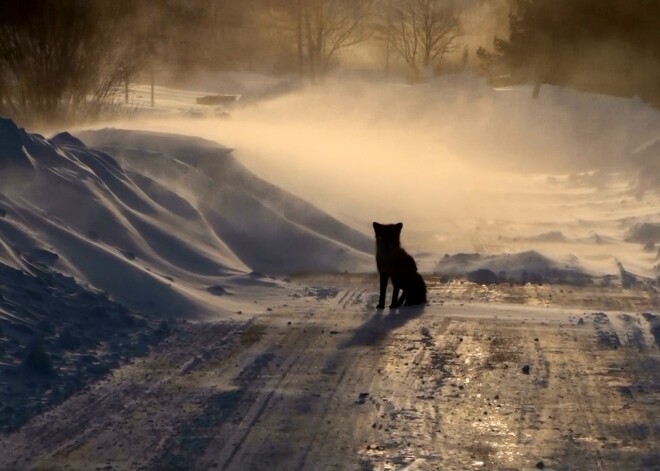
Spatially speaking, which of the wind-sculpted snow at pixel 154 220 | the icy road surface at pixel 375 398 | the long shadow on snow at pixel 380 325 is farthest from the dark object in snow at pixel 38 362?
the long shadow on snow at pixel 380 325

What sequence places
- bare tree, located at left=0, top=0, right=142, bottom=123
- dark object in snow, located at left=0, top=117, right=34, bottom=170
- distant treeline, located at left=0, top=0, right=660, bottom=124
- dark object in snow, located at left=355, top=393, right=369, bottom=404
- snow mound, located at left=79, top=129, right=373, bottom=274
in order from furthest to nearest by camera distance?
distant treeline, located at left=0, top=0, right=660, bottom=124
bare tree, located at left=0, top=0, right=142, bottom=123
snow mound, located at left=79, top=129, right=373, bottom=274
dark object in snow, located at left=0, top=117, right=34, bottom=170
dark object in snow, located at left=355, top=393, right=369, bottom=404

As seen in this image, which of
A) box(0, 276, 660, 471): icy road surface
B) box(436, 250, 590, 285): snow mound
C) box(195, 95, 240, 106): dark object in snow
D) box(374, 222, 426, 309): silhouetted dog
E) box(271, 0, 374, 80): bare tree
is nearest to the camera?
box(0, 276, 660, 471): icy road surface

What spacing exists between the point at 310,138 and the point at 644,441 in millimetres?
23554

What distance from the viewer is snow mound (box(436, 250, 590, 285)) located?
45.5ft

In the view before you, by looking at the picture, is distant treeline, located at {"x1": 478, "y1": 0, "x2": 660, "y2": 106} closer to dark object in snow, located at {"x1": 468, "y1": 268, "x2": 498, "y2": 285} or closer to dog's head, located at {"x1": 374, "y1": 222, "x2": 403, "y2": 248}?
dark object in snow, located at {"x1": 468, "y1": 268, "x2": 498, "y2": 285}

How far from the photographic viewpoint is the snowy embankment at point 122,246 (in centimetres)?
859

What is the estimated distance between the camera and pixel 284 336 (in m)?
10.0

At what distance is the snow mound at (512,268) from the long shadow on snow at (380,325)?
2.45m

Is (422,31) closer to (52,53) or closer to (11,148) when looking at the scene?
(52,53)

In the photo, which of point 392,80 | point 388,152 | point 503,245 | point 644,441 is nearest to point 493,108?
point 388,152

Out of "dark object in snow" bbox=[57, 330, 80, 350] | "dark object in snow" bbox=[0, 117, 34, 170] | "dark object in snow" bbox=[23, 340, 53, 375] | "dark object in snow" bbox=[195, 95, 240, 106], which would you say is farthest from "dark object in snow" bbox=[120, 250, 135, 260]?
"dark object in snow" bbox=[195, 95, 240, 106]

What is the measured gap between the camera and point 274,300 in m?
11.9

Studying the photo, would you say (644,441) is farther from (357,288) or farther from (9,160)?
(9,160)

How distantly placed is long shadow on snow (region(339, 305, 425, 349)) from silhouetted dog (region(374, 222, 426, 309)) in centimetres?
14
